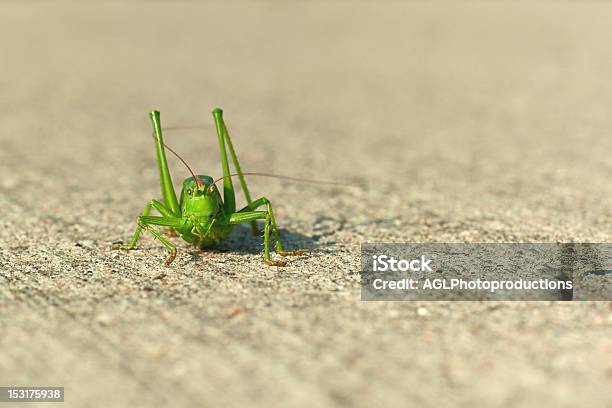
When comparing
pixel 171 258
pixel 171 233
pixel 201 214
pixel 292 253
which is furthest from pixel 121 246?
pixel 292 253

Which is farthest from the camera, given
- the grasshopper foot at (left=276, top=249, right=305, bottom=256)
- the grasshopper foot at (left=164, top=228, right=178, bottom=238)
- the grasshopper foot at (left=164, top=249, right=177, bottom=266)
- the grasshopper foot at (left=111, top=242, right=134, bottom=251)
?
the grasshopper foot at (left=164, top=228, right=178, bottom=238)

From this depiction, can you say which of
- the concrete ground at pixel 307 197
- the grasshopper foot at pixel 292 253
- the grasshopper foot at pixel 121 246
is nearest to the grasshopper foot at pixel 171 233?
the concrete ground at pixel 307 197

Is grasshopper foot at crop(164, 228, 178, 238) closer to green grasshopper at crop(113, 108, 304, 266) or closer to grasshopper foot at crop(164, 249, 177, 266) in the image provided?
green grasshopper at crop(113, 108, 304, 266)

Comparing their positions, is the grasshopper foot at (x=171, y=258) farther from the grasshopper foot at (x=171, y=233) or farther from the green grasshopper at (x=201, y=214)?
the grasshopper foot at (x=171, y=233)

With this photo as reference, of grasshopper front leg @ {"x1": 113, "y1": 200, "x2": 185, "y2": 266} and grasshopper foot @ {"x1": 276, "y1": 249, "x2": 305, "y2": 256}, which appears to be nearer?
grasshopper front leg @ {"x1": 113, "y1": 200, "x2": 185, "y2": 266}

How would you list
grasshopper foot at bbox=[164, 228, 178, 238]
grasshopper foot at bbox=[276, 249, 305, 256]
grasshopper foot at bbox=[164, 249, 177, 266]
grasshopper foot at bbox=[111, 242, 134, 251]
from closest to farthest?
grasshopper foot at bbox=[164, 249, 177, 266], grasshopper foot at bbox=[276, 249, 305, 256], grasshopper foot at bbox=[111, 242, 134, 251], grasshopper foot at bbox=[164, 228, 178, 238]

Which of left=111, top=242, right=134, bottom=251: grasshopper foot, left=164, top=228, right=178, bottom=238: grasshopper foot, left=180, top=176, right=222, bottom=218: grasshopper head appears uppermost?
left=180, top=176, right=222, bottom=218: grasshopper head

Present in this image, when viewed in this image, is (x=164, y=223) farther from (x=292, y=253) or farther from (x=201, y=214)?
(x=292, y=253)

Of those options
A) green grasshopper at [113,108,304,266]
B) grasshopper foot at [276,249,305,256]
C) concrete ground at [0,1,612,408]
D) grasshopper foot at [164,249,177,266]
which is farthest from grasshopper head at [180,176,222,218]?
grasshopper foot at [276,249,305,256]
